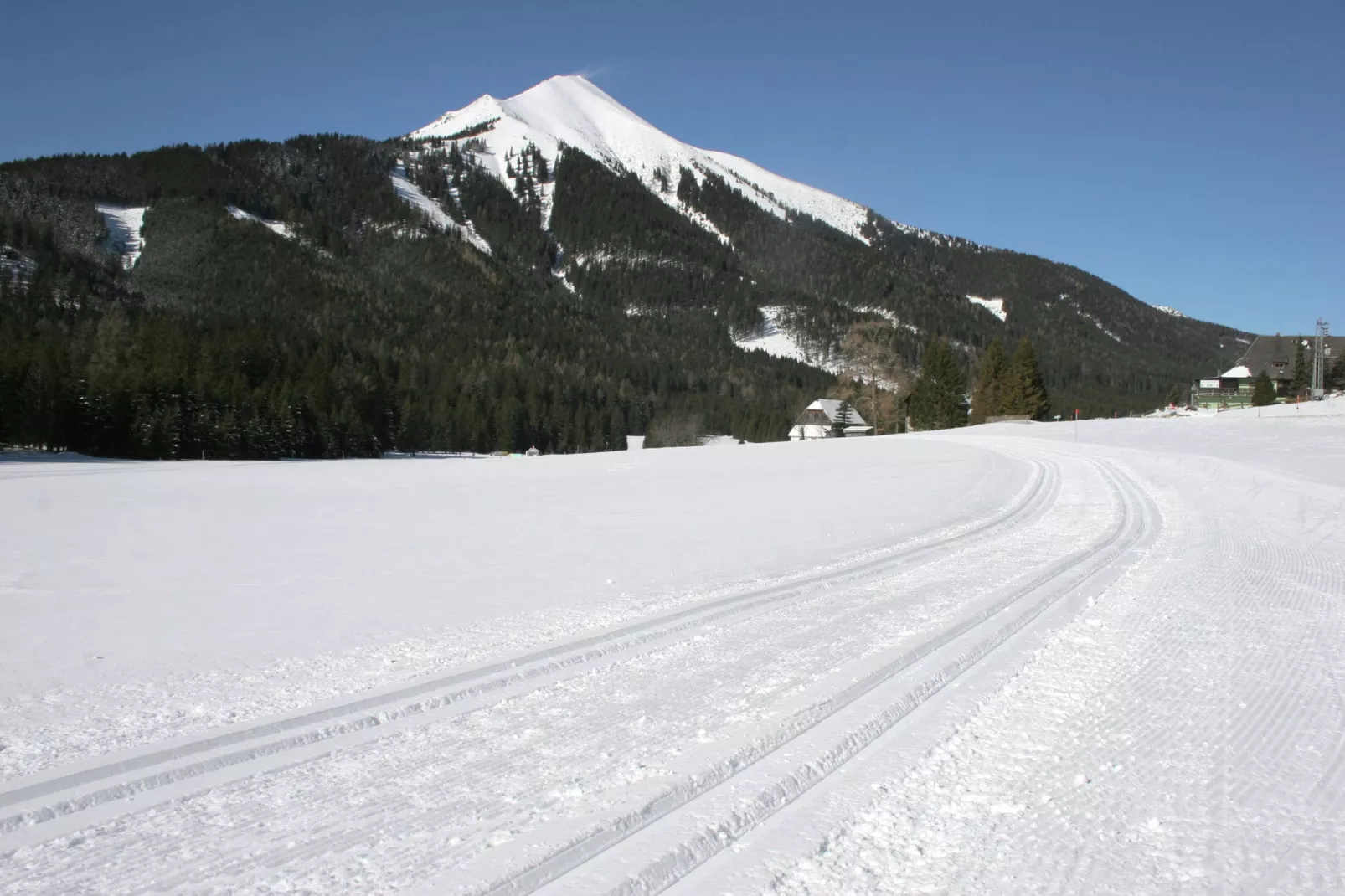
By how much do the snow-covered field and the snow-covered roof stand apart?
70378mm

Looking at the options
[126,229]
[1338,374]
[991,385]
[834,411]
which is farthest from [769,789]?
[126,229]

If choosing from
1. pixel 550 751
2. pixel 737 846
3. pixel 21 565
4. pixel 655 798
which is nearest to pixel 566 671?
pixel 550 751

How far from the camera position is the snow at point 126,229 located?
17068cm

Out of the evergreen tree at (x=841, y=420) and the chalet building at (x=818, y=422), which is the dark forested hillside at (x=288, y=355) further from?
the evergreen tree at (x=841, y=420)

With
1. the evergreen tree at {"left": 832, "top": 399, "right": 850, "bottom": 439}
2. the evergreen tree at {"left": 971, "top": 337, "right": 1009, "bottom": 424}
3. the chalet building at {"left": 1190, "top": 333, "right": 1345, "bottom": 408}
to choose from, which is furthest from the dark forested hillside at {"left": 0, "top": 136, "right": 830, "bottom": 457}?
the chalet building at {"left": 1190, "top": 333, "right": 1345, "bottom": 408}

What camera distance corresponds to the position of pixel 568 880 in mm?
2740

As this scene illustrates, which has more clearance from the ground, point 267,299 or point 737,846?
point 267,299

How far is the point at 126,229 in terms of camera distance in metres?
182

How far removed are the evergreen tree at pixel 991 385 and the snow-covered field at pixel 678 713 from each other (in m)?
63.3

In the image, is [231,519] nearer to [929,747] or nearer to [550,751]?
[550,751]

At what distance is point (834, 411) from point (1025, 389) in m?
31.9

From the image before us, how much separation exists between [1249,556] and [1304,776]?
20.5 ft

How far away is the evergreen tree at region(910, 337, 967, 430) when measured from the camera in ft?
228

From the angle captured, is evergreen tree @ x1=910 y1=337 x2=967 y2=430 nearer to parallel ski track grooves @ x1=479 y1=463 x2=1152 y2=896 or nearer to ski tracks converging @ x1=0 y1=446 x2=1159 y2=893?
parallel ski track grooves @ x1=479 y1=463 x2=1152 y2=896
